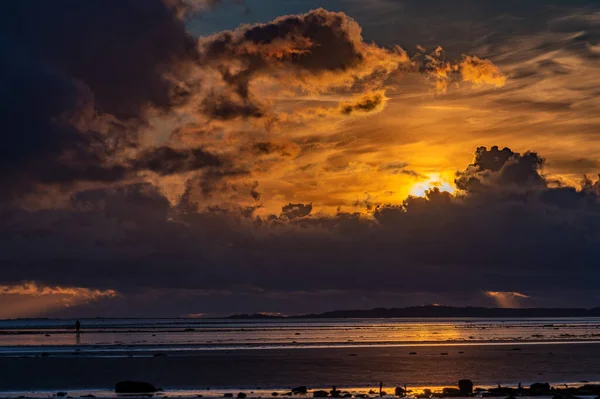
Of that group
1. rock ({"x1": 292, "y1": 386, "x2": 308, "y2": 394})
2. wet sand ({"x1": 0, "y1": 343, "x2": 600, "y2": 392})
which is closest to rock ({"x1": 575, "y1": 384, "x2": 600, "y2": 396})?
wet sand ({"x1": 0, "y1": 343, "x2": 600, "y2": 392})

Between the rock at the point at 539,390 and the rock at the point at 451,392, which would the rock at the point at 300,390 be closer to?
the rock at the point at 451,392

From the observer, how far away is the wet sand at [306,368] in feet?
223

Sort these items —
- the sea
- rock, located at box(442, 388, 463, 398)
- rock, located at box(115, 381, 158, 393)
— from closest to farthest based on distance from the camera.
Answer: rock, located at box(442, 388, 463, 398)
rock, located at box(115, 381, 158, 393)
the sea

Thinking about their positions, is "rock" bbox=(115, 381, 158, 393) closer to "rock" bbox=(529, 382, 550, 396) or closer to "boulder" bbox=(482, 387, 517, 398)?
"boulder" bbox=(482, 387, 517, 398)

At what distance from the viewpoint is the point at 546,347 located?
11481 centimetres

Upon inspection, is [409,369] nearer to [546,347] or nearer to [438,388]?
[438,388]

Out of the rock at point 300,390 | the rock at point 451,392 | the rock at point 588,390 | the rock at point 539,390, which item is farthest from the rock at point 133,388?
the rock at point 588,390

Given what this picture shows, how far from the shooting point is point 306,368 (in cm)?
7962

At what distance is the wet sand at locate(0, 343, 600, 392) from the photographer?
2675 inches

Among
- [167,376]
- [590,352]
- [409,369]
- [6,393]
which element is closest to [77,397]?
[6,393]

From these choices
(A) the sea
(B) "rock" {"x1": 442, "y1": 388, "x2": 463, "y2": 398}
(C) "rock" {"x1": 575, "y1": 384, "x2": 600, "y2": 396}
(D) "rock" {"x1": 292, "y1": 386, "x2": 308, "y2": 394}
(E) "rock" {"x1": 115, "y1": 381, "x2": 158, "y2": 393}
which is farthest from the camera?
(A) the sea

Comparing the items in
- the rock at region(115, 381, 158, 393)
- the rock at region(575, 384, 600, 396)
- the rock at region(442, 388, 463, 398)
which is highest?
the rock at region(115, 381, 158, 393)

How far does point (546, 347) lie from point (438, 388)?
58.1m

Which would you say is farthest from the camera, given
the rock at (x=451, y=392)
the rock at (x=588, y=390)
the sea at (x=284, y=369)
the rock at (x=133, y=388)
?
the sea at (x=284, y=369)
